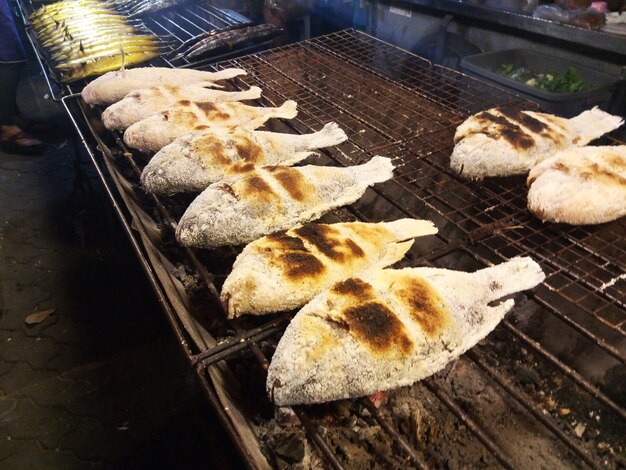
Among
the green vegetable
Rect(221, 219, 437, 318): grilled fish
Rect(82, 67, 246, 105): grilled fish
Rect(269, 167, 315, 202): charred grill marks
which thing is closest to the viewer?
Rect(221, 219, 437, 318): grilled fish

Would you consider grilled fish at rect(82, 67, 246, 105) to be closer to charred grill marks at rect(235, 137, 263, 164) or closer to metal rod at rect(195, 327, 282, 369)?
charred grill marks at rect(235, 137, 263, 164)

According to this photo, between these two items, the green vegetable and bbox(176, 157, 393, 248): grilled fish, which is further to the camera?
the green vegetable

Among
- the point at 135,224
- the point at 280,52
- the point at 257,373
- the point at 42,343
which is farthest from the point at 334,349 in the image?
the point at 280,52

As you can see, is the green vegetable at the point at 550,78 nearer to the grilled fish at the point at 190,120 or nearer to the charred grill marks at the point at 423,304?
the grilled fish at the point at 190,120

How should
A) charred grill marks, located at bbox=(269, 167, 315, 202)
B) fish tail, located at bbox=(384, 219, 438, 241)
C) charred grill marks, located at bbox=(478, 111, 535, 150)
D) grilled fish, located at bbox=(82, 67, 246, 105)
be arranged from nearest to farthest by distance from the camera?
fish tail, located at bbox=(384, 219, 438, 241) < charred grill marks, located at bbox=(269, 167, 315, 202) < charred grill marks, located at bbox=(478, 111, 535, 150) < grilled fish, located at bbox=(82, 67, 246, 105)

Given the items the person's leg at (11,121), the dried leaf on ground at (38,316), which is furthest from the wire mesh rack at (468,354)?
the person's leg at (11,121)

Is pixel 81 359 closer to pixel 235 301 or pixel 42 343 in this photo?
pixel 42 343

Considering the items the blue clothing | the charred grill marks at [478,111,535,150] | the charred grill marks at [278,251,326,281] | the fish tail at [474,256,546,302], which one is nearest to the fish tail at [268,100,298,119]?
the charred grill marks at [478,111,535,150]

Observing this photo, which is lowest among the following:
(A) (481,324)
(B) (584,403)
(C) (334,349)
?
(B) (584,403)
